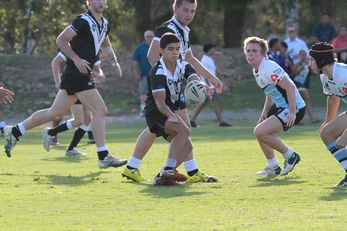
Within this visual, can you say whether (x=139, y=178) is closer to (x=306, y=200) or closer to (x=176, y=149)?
(x=176, y=149)

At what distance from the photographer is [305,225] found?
845 cm

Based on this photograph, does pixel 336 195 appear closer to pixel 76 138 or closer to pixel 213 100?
pixel 76 138

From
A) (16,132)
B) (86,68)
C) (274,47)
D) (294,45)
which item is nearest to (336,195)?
(86,68)

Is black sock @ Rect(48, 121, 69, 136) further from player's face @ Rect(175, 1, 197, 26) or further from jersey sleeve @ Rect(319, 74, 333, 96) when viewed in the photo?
jersey sleeve @ Rect(319, 74, 333, 96)

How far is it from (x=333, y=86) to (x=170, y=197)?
2.33m

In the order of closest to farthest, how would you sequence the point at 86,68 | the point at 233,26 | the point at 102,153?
the point at 86,68 → the point at 102,153 → the point at 233,26

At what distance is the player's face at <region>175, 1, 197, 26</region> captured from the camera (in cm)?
1227

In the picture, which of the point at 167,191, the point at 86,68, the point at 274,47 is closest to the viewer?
the point at 167,191

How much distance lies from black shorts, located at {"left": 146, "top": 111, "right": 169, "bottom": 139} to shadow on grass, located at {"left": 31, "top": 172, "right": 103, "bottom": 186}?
1021 millimetres

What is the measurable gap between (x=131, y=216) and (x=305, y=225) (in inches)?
62.5

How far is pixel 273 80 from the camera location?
40.8 feet

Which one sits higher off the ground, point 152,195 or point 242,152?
point 152,195

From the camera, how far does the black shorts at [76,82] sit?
13312mm

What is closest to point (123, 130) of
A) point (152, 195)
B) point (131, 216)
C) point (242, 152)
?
point (242, 152)
